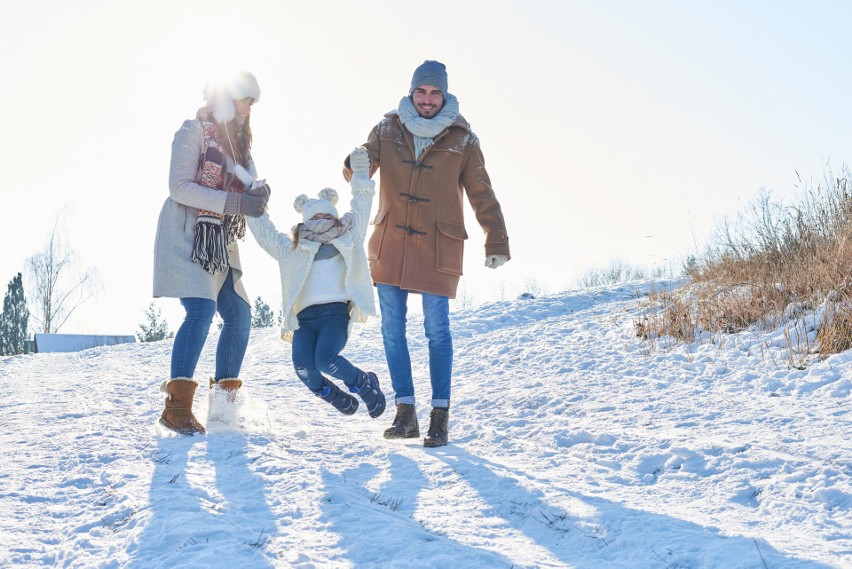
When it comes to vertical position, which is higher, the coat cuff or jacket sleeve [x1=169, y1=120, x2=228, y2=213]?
jacket sleeve [x1=169, y1=120, x2=228, y2=213]

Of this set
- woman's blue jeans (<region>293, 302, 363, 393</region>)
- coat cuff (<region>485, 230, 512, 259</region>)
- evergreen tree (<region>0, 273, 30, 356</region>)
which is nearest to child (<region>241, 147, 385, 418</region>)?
woman's blue jeans (<region>293, 302, 363, 393</region>)

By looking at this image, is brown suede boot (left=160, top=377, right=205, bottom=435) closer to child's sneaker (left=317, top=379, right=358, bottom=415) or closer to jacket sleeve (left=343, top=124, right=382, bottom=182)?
child's sneaker (left=317, top=379, right=358, bottom=415)

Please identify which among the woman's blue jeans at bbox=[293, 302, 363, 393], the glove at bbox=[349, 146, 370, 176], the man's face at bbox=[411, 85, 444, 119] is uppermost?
the man's face at bbox=[411, 85, 444, 119]

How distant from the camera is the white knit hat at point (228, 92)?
404cm

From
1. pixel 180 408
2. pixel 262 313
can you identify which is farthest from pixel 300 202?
pixel 262 313

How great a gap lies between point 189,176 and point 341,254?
0.96 meters

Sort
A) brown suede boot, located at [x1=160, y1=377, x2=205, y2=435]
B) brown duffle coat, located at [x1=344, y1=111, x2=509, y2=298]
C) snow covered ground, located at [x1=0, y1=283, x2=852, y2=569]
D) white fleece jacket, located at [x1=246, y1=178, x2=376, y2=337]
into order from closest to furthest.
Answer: snow covered ground, located at [x1=0, y1=283, x2=852, y2=569] < brown suede boot, located at [x1=160, y1=377, x2=205, y2=435] < brown duffle coat, located at [x1=344, y1=111, x2=509, y2=298] < white fleece jacket, located at [x1=246, y1=178, x2=376, y2=337]

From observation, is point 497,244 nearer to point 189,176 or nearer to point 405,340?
point 405,340

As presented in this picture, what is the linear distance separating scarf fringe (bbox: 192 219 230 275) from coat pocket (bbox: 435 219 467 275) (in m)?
1.19

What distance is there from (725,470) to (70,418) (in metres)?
3.83

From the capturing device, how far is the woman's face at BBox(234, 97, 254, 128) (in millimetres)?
4105

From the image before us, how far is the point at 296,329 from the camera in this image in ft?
14.0

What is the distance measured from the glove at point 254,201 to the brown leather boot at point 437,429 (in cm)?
146

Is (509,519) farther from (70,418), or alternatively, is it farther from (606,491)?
(70,418)
